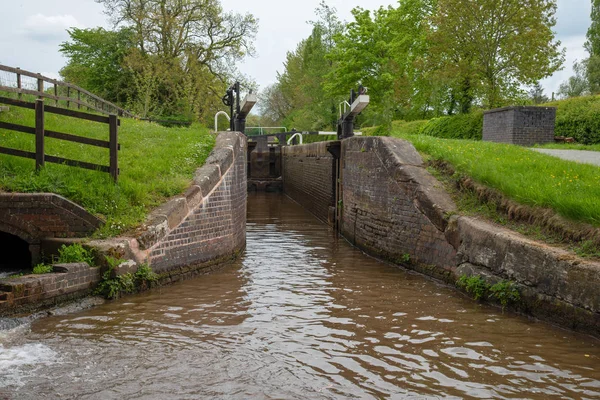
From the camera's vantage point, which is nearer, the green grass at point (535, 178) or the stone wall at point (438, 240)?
the stone wall at point (438, 240)

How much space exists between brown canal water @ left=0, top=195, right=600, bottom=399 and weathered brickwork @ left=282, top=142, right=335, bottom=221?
8456mm

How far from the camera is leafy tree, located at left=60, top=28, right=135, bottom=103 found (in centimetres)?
3553

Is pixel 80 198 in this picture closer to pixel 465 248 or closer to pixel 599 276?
pixel 465 248

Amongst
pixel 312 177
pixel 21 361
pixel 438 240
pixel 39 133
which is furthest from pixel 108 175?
pixel 312 177

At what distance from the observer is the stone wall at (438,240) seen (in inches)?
249

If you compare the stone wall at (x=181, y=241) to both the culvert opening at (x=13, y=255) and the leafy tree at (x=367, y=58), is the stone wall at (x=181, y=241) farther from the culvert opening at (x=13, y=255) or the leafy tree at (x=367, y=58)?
the leafy tree at (x=367, y=58)

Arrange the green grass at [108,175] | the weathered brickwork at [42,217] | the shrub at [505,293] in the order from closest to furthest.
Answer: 1. the shrub at [505,293]
2. the weathered brickwork at [42,217]
3. the green grass at [108,175]

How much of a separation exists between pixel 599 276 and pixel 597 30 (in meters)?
53.1

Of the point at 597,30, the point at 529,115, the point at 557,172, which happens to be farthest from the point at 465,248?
the point at 597,30

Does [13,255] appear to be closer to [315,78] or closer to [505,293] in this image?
[505,293]

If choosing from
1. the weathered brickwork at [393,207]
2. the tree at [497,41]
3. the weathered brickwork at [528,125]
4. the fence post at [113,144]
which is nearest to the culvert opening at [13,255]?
the fence post at [113,144]

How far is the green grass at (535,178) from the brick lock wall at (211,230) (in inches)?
152

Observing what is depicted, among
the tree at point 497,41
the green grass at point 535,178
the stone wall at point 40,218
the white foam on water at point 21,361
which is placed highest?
the tree at point 497,41

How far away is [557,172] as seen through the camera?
947 centimetres
